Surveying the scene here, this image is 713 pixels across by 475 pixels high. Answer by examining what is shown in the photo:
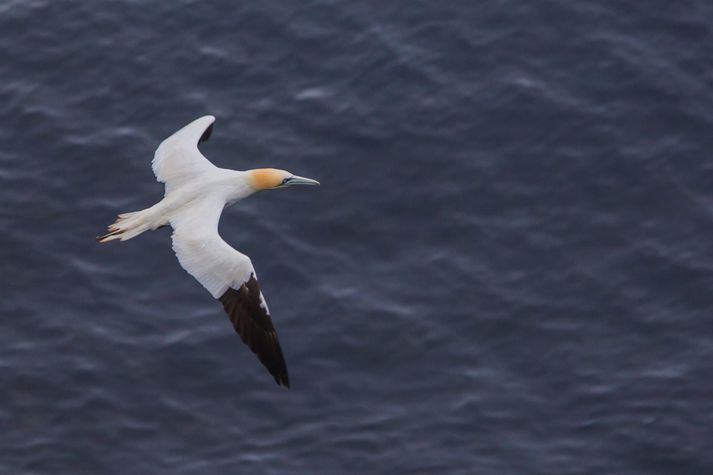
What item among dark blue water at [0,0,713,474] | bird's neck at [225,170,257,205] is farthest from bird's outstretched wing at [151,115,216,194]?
dark blue water at [0,0,713,474]

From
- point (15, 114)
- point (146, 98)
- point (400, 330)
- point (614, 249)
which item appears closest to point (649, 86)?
point (614, 249)

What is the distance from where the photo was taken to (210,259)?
22203 mm

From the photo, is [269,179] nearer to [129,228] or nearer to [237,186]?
[237,186]

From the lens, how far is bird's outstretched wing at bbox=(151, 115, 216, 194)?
23.8 meters

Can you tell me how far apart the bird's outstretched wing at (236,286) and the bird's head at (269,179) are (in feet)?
4.01

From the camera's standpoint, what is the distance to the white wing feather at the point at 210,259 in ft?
72.5

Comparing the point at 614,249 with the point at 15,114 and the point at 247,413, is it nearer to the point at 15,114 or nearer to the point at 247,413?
the point at 247,413

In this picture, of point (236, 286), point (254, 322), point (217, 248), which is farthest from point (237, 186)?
point (254, 322)

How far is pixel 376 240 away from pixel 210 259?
5.28 meters

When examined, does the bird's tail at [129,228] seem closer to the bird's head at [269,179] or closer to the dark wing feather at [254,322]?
the dark wing feather at [254,322]

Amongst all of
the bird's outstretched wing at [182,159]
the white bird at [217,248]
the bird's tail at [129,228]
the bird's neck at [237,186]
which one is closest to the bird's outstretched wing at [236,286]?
the white bird at [217,248]

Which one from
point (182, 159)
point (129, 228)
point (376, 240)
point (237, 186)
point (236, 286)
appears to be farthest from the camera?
point (376, 240)

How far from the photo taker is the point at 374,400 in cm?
2544

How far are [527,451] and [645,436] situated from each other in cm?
161
